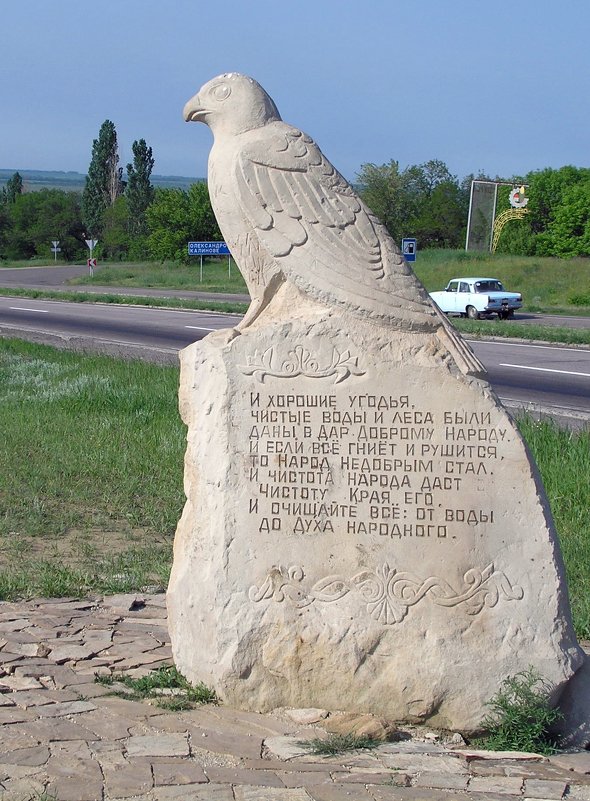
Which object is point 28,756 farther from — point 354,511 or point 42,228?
point 42,228

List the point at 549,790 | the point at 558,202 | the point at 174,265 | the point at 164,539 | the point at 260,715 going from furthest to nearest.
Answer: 1. the point at 174,265
2. the point at 558,202
3. the point at 164,539
4. the point at 260,715
5. the point at 549,790

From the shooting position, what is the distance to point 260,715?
15.5 feet

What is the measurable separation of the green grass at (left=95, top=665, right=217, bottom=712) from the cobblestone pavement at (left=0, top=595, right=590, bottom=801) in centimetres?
6

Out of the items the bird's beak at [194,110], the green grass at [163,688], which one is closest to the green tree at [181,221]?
the bird's beak at [194,110]

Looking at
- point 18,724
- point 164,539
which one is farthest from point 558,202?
point 18,724

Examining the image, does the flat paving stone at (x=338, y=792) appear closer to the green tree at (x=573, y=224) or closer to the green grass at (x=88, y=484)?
the green grass at (x=88, y=484)

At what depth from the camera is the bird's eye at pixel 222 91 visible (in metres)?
5.29

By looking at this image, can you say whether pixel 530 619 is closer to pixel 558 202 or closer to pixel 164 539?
pixel 164 539

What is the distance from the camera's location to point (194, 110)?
17.7 ft

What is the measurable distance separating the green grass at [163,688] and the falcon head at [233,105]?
103 inches

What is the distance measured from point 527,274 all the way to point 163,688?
35683 mm

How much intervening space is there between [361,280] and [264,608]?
5.03 feet

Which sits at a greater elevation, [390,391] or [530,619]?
[390,391]

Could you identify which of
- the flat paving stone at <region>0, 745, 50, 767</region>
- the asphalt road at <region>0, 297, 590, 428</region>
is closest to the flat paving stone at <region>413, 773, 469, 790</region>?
the flat paving stone at <region>0, 745, 50, 767</region>
